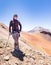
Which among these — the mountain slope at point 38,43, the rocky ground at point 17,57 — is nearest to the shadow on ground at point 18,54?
the rocky ground at point 17,57

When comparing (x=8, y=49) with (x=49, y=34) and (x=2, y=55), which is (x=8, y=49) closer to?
(x=2, y=55)

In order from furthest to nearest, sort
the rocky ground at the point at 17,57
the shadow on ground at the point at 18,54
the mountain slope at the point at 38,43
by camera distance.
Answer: the mountain slope at the point at 38,43 < the shadow on ground at the point at 18,54 < the rocky ground at the point at 17,57

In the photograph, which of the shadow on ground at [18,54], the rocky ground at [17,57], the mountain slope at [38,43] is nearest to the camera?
the rocky ground at [17,57]

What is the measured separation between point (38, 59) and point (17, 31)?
301 centimetres

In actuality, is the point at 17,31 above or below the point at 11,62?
above

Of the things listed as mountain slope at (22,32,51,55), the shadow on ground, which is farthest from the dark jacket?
mountain slope at (22,32,51,55)

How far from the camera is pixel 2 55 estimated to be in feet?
45.5

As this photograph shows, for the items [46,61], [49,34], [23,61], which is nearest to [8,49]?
[23,61]

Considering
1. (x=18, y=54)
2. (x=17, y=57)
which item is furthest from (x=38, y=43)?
(x=17, y=57)

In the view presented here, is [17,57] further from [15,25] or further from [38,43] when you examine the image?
[38,43]

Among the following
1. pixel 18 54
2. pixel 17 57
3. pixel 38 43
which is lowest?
pixel 38 43

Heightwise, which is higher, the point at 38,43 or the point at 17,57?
the point at 17,57

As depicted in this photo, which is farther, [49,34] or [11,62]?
[49,34]

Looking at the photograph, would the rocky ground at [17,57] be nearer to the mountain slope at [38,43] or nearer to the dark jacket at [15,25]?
the dark jacket at [15,25]
